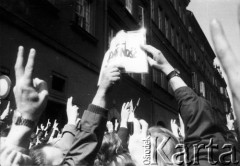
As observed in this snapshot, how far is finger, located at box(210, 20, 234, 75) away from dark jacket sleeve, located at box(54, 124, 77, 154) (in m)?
1.28

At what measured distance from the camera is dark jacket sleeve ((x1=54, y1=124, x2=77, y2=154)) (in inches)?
75.0

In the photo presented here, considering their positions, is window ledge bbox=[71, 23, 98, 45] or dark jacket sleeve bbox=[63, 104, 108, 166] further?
window ledge bbox=[71, 23, 98, 45]

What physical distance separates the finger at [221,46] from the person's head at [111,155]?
4.34ft

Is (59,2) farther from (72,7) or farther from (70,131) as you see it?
(70,131)

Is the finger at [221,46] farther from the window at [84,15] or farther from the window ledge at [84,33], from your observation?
the window at [84,15]

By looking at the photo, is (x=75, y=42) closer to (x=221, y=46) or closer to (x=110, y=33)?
(x=110, y=33)

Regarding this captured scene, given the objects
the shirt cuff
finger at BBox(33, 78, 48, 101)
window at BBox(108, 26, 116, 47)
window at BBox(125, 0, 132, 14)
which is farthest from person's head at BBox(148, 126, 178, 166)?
window at BBox(125, 0, 132, 14)

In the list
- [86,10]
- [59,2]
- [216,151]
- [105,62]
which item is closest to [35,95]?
[216,151]

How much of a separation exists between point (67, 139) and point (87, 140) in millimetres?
606

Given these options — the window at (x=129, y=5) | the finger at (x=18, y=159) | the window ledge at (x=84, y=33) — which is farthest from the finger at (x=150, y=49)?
the window at (x=129, y=5)

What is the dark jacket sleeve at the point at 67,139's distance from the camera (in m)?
1.90

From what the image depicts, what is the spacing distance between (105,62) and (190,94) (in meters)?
0.89

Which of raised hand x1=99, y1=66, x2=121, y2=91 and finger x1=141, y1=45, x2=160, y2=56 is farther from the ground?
finger x1=141, y1=45, x2=160, y2=56

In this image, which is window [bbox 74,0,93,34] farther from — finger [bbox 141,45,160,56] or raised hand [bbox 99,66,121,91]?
raised hand [bbox 99,66,121,91]
